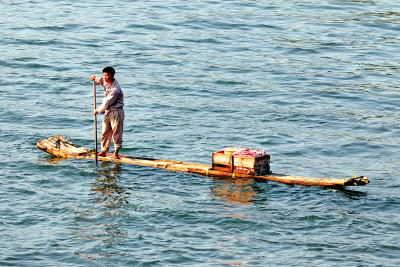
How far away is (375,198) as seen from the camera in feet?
45.7

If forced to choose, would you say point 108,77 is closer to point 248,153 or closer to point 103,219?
point 248,153

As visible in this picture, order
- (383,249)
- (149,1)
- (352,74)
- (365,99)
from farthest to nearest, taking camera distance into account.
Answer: (149,1) < (352,74) < (365,99) < (383,249)

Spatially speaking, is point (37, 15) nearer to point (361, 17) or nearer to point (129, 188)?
point (361, 17)

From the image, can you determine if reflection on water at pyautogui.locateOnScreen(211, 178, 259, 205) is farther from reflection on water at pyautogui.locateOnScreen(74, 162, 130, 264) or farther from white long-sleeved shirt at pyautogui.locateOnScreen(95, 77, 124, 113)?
white long-sleeved shirt at pyautogui.locateOnScreen(95, 77, 124, 113)

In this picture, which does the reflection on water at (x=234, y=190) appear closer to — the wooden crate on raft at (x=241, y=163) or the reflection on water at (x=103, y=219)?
the wooden crate on raft at (x=241, y=163)

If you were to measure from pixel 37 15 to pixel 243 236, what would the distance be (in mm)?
22738

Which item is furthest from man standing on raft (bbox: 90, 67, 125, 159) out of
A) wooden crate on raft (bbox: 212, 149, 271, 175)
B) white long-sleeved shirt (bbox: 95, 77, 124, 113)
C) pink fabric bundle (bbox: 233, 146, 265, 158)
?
pink fabric bundle (bbox: 233, 146, 265, 158)

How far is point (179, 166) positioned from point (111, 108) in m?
1.91

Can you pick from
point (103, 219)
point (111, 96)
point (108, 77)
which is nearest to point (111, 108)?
point (111, 96)

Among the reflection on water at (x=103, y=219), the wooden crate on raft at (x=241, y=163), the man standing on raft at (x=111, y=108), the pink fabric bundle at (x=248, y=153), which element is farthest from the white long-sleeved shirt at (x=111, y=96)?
the pink fabric bundle at (x=248, y=153)

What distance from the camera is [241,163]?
47.2 ft

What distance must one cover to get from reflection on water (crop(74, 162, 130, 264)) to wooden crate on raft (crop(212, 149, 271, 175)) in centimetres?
196

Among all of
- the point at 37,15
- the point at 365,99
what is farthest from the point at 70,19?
the point at 365,99

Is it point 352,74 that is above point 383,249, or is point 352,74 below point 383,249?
above
